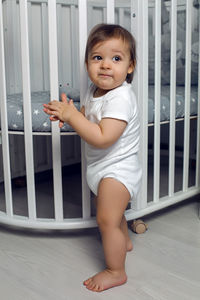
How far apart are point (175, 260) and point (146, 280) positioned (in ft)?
0.49

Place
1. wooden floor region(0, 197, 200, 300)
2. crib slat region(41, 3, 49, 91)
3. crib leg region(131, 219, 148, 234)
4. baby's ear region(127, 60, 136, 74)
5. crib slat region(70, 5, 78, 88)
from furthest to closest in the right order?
crib slat region(70, 5, 78, 88), crib slat region(41, 3, 49, 91), crib leg region(131, 219, 148, 234), baby's ear region(127, 60, 136, 74), wooden floor region(0, 197, 200, 300)

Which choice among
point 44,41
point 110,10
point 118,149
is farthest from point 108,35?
point 44,41

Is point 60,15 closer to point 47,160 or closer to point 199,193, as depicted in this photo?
point 47,160

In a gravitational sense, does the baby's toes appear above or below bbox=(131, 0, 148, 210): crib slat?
below

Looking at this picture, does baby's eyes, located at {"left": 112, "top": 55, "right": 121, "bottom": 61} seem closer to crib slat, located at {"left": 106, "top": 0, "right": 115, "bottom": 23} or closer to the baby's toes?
crib slat, located at {"left": 106, "top": 0, "right": 115, "bottom": 23}

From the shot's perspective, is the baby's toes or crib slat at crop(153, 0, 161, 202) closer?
the baby's toes

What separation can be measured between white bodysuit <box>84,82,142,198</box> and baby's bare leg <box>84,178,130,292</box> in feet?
0.11

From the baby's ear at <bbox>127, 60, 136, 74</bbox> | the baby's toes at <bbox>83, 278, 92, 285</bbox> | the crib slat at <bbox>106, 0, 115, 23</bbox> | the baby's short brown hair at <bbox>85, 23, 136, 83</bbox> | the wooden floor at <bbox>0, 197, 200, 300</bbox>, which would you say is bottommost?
the wooden floor at <bbox>0, 197, 200, 300</bbox>

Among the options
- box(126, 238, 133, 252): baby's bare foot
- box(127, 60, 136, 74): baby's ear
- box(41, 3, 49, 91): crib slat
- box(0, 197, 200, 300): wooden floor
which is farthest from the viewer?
box(41, 3, 49, 91): crib slat

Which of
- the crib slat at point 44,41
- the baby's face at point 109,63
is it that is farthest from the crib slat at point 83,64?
the crib slat at point 44,41

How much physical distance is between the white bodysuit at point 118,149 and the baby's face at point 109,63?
1.2 inches

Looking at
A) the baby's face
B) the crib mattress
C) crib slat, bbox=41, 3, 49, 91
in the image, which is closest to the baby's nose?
the baby's face

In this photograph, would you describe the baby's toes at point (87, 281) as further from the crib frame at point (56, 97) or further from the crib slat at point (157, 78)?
the crib slat at point (157, 78)

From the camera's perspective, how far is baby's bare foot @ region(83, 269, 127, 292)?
1.02 meters
